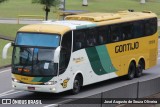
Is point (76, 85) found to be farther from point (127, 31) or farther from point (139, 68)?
point (139, 68)

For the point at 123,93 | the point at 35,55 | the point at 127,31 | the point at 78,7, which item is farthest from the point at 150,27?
the point at 78,7

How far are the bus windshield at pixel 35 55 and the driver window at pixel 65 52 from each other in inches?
11.7

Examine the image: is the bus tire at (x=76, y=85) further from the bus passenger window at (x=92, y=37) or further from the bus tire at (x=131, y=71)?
the bus tire at (x=131, y=71)

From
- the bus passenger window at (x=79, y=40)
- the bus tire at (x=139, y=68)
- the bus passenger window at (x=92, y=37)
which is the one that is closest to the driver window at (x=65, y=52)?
the bus passenger window at (x=79, y=40)

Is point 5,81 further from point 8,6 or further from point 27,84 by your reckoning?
point 8,6

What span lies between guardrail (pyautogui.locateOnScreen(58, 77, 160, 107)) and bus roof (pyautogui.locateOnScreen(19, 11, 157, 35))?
173 inches

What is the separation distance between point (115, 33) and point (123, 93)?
8793 millimetres

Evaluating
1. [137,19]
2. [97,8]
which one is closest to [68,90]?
[137,19]

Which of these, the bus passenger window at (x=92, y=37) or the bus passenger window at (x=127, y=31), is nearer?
the bus passenger window at (x=92, y=37)

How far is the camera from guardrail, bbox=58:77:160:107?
14602 mm

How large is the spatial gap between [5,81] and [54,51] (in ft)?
19.3

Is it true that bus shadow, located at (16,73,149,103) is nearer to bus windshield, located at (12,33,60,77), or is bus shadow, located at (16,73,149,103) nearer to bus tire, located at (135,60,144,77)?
bus windshield, located at (12,33,60,77)

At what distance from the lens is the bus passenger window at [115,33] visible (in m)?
25.3

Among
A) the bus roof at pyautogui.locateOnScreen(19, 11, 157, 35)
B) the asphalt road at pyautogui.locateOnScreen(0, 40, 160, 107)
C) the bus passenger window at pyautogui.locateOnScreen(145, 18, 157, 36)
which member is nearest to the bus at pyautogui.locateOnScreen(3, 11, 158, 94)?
the bus roof at pyautogui.locateOnScreen(19, 11, 157, 35)
